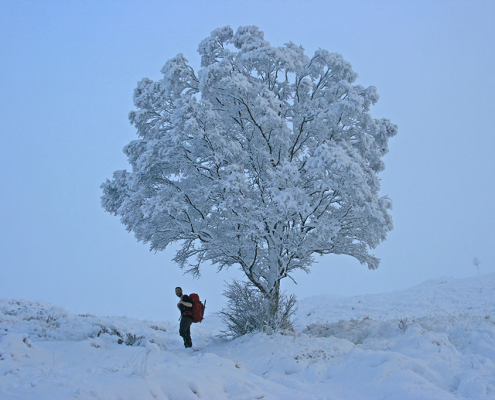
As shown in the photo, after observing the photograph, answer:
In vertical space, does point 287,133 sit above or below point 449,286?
above

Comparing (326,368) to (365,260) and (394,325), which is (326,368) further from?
(365,260)

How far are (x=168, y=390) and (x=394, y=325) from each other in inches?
264

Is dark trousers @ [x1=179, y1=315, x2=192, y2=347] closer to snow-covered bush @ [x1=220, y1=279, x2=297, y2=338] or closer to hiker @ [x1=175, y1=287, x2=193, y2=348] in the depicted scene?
hiker @ [x1=175, y1=287, x2=193, y2=348]

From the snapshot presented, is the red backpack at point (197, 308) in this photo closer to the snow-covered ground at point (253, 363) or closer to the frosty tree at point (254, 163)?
the snow-covered ground at point (253, 363)

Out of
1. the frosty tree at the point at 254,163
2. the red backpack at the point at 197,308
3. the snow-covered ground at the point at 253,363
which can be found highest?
the frosty tree at the point at 254,163

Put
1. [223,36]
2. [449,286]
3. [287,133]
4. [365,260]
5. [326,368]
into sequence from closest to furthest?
[326,368]
[287,133]
[223,36]
[365,260]
[449,286]

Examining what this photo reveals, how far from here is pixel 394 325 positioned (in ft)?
29.0

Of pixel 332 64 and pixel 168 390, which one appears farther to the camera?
pixel 332 64

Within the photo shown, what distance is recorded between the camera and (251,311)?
9258mm

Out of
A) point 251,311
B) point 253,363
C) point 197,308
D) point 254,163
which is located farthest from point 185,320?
point 254,163

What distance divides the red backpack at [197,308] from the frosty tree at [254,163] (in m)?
1.75

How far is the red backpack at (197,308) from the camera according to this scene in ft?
30.1

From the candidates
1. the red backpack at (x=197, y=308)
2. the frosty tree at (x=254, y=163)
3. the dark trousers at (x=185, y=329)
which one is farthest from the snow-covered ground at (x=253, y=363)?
the frosty tree at (x=254, y=163)

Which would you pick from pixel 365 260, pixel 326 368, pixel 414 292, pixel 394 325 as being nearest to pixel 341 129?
pixel 365 260
